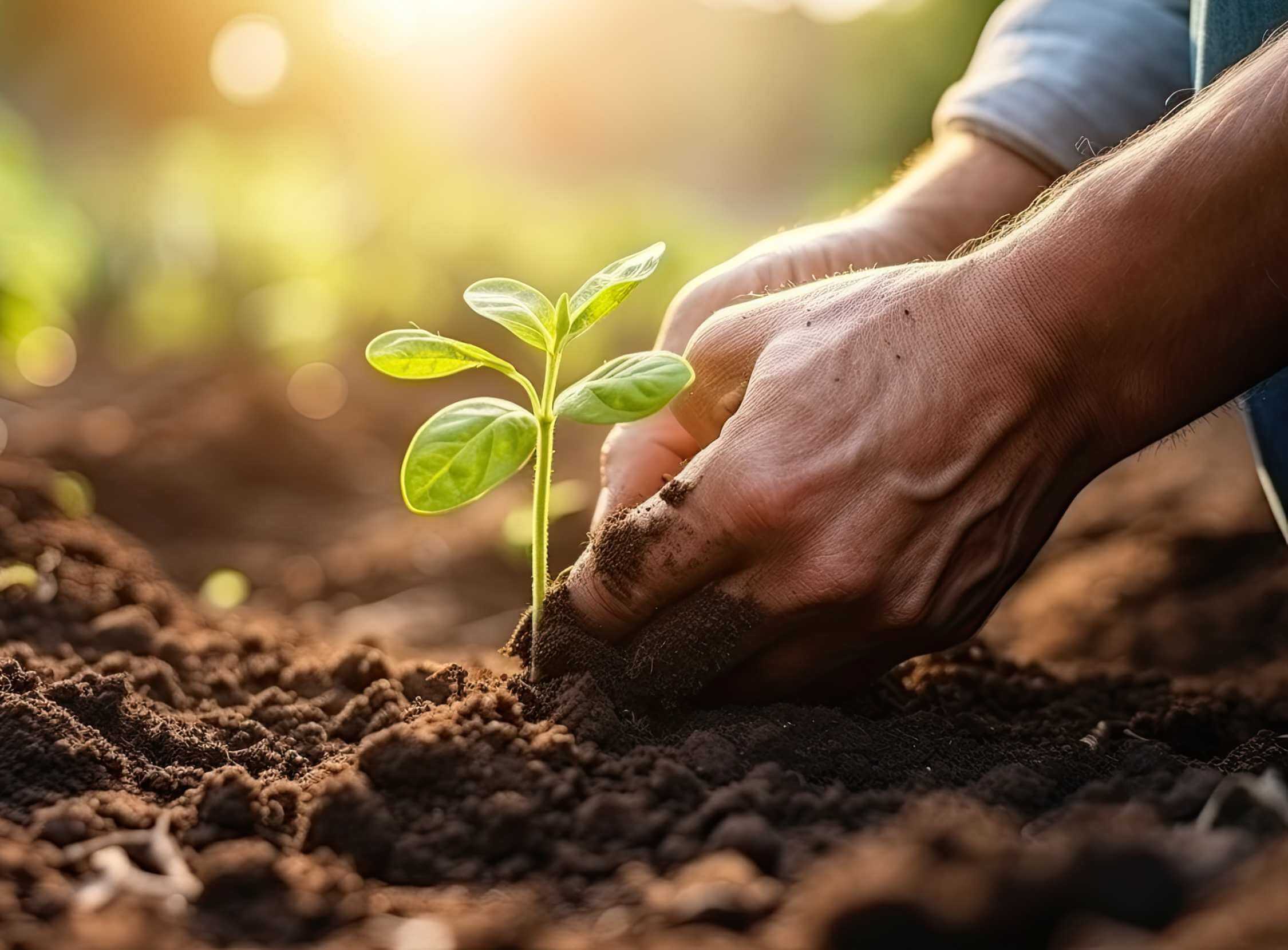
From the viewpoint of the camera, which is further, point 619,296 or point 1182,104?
point 1182,104

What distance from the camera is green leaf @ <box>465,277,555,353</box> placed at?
139 centimetres

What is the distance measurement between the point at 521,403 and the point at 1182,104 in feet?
11.5

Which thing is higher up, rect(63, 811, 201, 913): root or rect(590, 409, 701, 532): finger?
rect(590, 409, 701, 532): finger

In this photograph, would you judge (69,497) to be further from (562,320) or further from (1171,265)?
(1171,265)

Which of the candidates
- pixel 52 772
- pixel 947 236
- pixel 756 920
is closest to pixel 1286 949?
pixel 756 920

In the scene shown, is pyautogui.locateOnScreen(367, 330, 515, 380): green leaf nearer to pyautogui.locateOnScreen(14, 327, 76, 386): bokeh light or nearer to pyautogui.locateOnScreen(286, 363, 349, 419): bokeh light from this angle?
pyautogui.locateOnScreen(14, 327, 76, 386): bokeh light

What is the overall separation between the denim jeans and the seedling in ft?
3.59

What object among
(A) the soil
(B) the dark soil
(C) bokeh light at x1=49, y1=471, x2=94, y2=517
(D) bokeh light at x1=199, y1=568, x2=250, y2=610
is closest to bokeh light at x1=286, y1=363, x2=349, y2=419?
(C) bokeh light at x1=49, y1=471, x2=94, y2=517

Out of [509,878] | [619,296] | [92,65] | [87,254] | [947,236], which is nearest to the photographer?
[509,878]

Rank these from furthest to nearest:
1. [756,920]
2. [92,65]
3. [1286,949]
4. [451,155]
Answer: [451,155]
[92,65]
[756,920]
[1286,949]

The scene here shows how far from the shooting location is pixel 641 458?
1835 mm

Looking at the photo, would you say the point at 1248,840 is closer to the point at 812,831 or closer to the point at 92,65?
the point at 812,831

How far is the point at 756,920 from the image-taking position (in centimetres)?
83

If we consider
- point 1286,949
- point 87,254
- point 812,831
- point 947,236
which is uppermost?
point 87,254
